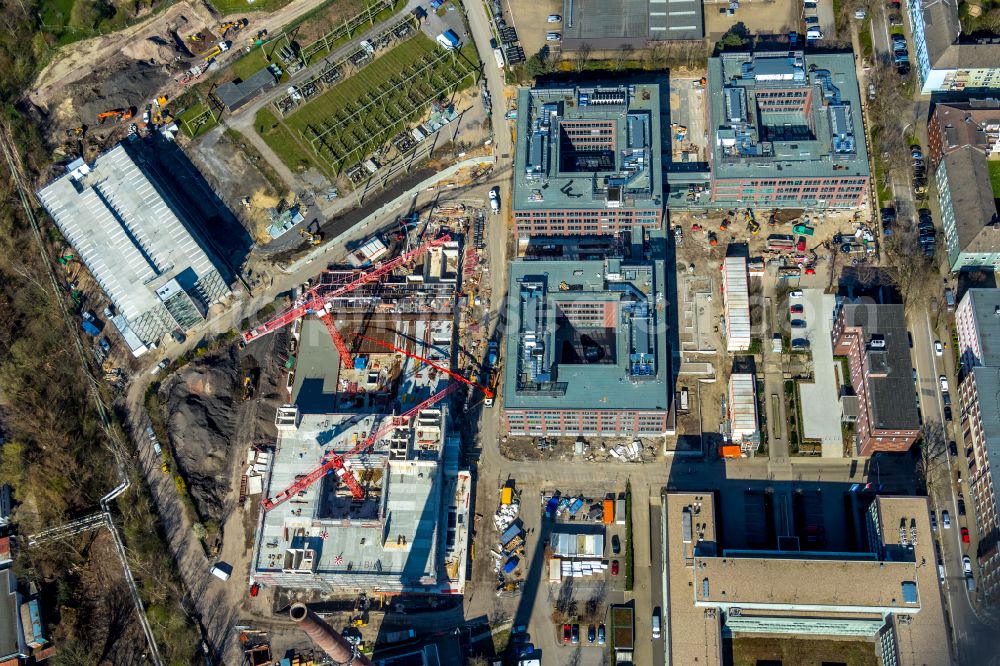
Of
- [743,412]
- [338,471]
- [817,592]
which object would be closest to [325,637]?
[338,471]

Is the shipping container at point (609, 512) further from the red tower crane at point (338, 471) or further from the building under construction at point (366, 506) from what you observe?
the red tower crane at point (338, 471)

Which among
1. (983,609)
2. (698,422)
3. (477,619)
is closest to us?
(983,609)

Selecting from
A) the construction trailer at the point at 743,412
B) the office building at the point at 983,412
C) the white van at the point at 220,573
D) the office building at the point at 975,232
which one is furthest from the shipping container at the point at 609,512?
the office building at the point at 975,232

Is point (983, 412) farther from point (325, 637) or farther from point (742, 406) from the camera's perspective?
point (325, 637)

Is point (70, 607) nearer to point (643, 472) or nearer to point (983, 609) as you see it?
point (643, 472)

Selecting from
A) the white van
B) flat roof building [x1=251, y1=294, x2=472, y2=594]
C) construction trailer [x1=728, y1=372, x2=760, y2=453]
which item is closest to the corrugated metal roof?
construction trailer [x1=728, y1=372, x2=760, y2=453]

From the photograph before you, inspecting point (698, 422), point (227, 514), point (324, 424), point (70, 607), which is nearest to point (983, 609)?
point (698, 422)

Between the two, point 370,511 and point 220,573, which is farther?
point 220,573
